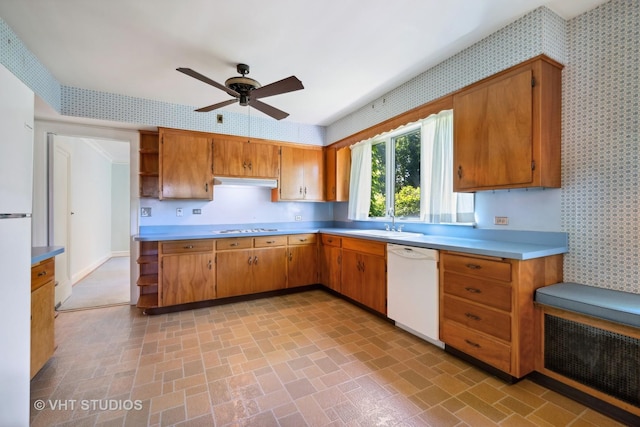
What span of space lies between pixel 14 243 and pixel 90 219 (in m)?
5.30

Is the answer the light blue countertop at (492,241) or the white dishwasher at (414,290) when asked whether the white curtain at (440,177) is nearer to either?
the light blue countertop at (492,241)

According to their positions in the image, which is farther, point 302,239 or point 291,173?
point 291,173

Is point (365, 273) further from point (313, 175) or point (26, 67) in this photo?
point (26, 67)

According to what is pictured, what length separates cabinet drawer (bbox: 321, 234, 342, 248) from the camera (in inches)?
146

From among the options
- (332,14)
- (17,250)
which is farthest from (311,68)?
(17,250)

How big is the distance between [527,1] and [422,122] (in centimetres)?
131

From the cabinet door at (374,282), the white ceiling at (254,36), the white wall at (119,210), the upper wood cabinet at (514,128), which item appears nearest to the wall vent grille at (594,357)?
the upper wood cabinet at (514,128)

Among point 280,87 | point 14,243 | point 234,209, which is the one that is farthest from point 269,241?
point 14,243

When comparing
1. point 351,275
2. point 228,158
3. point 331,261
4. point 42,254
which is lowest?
point 351,275

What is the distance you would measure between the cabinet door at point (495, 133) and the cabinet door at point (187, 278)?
295 centimetres

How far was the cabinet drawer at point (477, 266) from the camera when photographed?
188 cm

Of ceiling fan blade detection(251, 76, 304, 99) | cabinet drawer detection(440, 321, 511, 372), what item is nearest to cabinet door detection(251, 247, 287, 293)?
ceiling fan blade detection(251, 76, 304, 99)

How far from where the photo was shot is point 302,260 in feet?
13.1

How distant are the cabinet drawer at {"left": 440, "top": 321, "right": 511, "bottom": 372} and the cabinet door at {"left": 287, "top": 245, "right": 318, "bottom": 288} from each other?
82.5 inches
